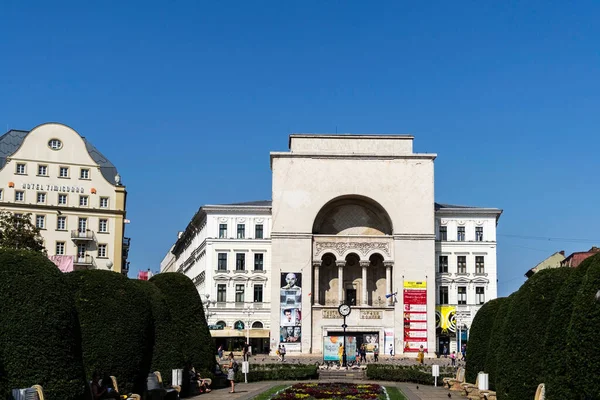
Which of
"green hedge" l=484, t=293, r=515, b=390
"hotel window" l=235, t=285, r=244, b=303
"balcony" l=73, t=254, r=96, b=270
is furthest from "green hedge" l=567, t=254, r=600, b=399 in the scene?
"hotel window" l=235, t=285, r=244, b=303

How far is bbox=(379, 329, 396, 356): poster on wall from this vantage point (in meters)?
71.9

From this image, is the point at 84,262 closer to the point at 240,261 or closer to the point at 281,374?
the point at 240,261

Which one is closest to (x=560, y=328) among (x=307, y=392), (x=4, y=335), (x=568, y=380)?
(x=568, y=380)

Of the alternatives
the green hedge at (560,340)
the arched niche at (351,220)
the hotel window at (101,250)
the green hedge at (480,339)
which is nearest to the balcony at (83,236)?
the hotel window at (101,250)

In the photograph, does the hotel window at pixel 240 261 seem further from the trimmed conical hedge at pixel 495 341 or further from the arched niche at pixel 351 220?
the trimmed conical hedge at pixel 495 341

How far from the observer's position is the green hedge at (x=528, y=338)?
2138 centimetres

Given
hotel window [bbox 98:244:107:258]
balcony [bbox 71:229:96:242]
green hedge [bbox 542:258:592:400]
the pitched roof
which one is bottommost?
green hedge [bbox 542:258:592:400]

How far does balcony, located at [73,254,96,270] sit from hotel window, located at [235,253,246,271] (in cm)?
1691

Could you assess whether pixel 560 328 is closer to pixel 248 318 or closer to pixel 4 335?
pixel 4 335

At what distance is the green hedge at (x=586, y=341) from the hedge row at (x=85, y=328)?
11379 mm

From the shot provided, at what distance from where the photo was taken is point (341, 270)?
244ft

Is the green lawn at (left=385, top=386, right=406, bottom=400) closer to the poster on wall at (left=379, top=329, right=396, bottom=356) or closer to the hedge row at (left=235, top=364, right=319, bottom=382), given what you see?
the hedge row at (left=235, top=364, right=319, bottom=382)

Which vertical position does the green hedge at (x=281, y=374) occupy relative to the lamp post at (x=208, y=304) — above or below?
below

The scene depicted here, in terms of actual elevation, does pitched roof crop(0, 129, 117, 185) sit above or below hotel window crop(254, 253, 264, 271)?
above
